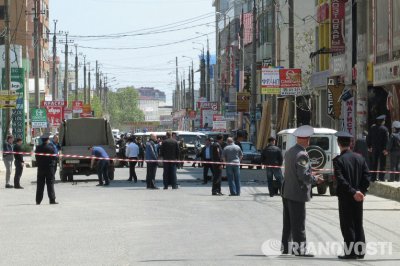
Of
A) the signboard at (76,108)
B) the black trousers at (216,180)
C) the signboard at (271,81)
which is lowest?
the black trousers at (216,180)

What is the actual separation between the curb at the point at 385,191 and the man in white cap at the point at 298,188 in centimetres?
1253

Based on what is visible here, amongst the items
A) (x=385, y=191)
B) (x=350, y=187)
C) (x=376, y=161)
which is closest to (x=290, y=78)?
(x=376, y=161)

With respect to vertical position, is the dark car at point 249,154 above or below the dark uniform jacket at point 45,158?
below

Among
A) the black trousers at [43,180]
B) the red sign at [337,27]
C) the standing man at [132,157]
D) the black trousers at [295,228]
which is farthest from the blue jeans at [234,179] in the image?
the red sign at [337,27]

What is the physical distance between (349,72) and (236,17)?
83785 millimetres

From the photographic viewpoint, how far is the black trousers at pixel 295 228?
14742 mm

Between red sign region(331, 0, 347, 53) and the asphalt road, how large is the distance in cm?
1817

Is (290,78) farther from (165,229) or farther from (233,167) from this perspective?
(165,229)

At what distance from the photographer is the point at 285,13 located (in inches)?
3086

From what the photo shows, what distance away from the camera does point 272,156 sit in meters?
29.2

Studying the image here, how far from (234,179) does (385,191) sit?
4142 millimetres

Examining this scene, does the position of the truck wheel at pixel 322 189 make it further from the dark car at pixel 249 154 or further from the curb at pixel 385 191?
the dark car at pixel 249 154

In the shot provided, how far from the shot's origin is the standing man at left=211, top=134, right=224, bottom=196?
30484 mm

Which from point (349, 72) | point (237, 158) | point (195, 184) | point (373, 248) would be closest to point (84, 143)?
point (195, 184)
